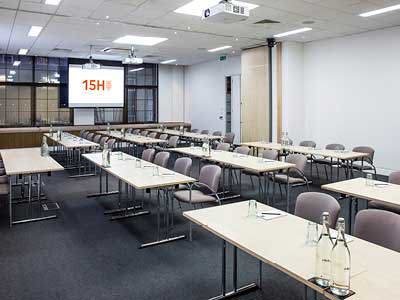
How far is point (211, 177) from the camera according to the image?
4859 millimetres

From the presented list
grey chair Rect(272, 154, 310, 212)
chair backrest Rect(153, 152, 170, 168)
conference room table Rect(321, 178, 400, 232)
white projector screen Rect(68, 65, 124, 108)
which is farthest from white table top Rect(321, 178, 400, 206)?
white projector screen Rect(68, 65, 124, 108)

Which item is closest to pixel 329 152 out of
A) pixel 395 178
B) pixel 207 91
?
pixel 395 178

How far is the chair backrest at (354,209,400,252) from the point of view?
2.52 metres

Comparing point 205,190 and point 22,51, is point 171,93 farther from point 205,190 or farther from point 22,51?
point 205,190

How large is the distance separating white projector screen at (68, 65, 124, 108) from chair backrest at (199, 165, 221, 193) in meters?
9.41

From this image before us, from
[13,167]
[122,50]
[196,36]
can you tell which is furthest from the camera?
[122,50]

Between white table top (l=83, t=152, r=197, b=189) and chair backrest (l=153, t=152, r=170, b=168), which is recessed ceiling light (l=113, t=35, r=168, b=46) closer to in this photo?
chair backrest (l=153, t=152, r=170, b=168)

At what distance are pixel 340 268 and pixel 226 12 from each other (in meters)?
3.86

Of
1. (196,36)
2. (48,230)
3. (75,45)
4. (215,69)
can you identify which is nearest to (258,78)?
(196,36)

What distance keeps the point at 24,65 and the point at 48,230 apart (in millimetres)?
9978

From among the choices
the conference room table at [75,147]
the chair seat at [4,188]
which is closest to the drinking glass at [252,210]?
the chair seat at [4,188]

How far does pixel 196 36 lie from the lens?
9.26 m

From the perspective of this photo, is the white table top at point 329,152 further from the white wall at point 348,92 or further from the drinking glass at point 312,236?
→ the drinking glass at point 312,236

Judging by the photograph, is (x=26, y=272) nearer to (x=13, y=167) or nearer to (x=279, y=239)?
(x=13, y=167)
